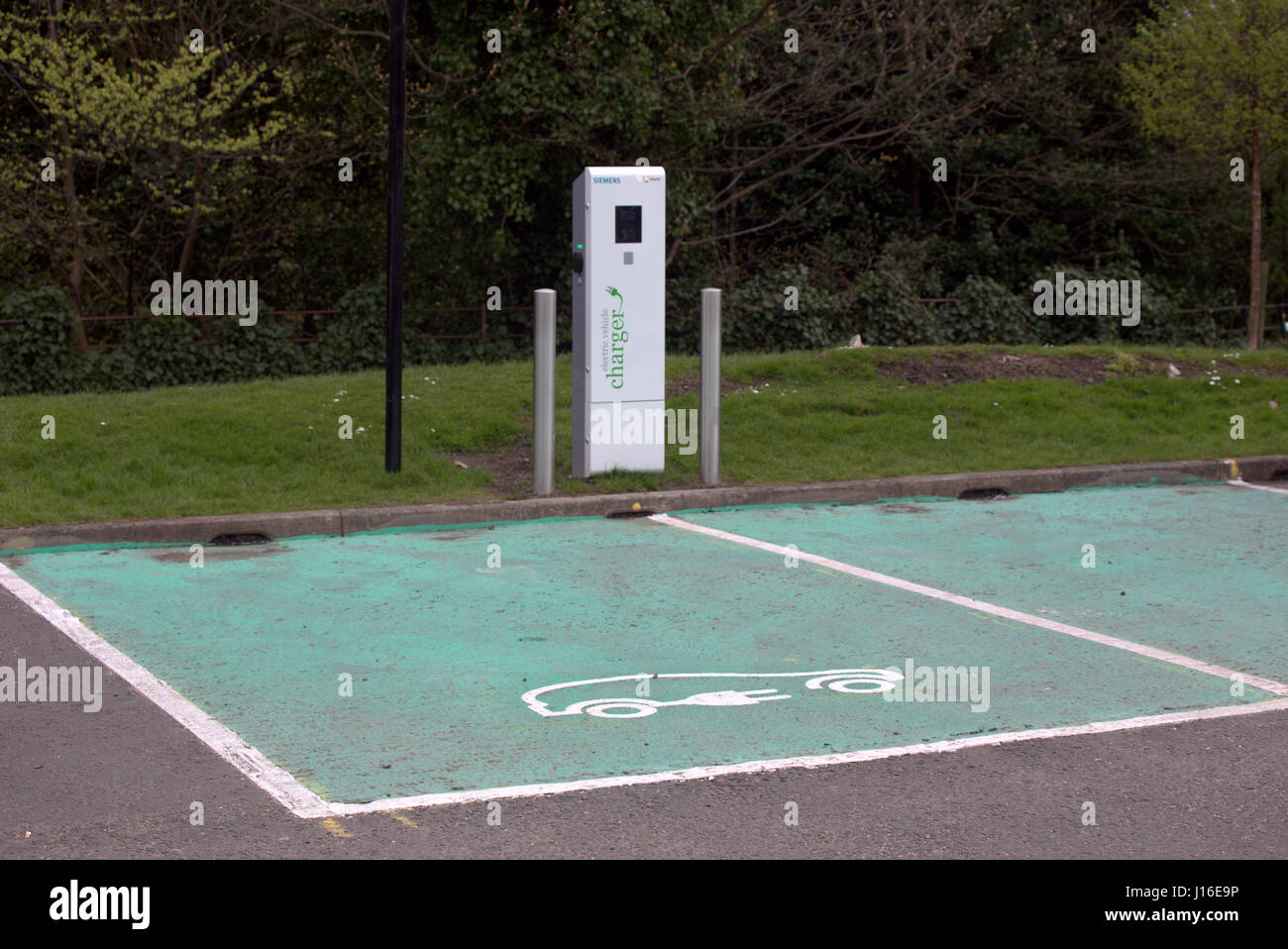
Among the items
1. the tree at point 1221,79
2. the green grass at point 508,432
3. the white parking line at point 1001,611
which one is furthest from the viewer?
the tree at point 1221,79

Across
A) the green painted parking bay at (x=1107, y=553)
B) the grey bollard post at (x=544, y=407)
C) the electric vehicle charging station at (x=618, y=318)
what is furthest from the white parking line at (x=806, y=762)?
the electric vehicle charging station at (x=618, y=318)

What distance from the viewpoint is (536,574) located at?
8961 mm

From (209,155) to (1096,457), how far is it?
1360cm

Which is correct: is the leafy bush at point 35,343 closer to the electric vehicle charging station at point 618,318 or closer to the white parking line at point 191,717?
the electric vehicle charging station at point 618,318

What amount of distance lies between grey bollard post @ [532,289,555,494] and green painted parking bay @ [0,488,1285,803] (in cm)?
78

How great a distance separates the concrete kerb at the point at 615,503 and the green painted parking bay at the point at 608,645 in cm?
31

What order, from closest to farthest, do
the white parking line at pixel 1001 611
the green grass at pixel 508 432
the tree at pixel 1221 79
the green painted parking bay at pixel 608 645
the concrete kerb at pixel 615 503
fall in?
the green painted parking bay at pixel 608 645
the white parking line at pixel 1001 611
the concrete kerb at pixel 615 503
the green grass at pixel 508 432
the tree at pixel 1221 79

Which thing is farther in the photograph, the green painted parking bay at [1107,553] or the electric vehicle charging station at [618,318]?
the electric vehicle charging station at [618,318]

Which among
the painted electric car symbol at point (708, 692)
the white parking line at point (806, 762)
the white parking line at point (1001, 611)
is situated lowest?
the white parking line at point (806, 762)

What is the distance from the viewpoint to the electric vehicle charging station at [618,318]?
37.3 feet

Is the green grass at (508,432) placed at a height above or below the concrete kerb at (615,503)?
above
